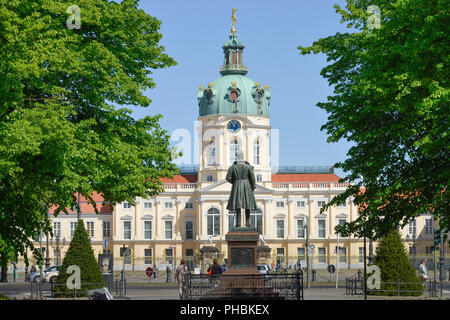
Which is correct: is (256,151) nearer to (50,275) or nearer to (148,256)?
(148,256)

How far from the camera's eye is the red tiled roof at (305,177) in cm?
11225

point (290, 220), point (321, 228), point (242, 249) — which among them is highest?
point (290, 220)

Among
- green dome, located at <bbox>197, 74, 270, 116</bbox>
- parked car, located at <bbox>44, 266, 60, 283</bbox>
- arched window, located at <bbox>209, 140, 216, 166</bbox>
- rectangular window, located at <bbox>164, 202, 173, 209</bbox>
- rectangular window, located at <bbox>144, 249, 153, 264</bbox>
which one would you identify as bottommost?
rectangular window, located at <bbox>144, 249, 153, 264</bbox>

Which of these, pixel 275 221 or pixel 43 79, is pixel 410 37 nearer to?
pixel 43 79

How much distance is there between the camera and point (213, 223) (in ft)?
347

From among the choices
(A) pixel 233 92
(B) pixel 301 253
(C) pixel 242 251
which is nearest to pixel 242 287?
(C) pixel 242 251

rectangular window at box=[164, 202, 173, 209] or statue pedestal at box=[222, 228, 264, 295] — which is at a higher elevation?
rectangular window at box=[164, 202, 173, 209]

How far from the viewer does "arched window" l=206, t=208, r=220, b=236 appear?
346 feet

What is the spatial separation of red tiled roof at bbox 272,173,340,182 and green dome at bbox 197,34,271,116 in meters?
8.88

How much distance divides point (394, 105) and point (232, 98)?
8449 centimetres

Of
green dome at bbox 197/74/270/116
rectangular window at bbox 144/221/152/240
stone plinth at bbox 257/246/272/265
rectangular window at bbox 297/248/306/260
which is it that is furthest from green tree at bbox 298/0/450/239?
rectangular window at bbox 144/221/152/240

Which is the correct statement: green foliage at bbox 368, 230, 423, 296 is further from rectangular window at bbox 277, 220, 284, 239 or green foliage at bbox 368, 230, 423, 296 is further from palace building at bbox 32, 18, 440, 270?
rectangular window at bbox 277, 220, 284, 239

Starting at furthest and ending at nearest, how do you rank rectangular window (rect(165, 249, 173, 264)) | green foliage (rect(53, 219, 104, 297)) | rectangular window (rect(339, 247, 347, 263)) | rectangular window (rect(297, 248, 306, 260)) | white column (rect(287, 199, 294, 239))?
white column (rect(287, 199, 294, 239)), rectangular window (rect(165, 249, 173, 264)), rectangular window (rect(297, 248, 306, 260)), rectangular window (rect(339, 247, 347, 263)), green foliage (rect(53, 219, 104, 297))
